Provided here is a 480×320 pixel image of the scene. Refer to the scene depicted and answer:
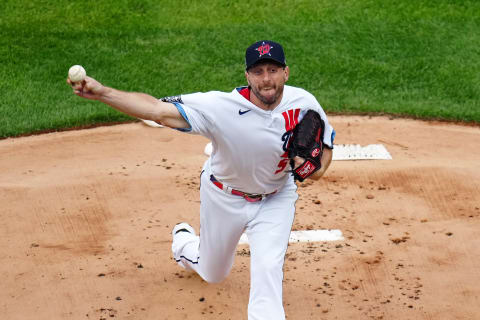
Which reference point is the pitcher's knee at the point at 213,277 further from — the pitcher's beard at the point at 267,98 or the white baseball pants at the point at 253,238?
the pitcher's beard at the point at 267,98

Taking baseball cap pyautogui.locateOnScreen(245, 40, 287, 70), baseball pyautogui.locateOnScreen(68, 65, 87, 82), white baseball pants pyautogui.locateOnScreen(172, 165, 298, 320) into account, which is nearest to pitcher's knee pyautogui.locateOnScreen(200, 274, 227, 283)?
white baseball pants pyautogui.locateOnScreen(172, 165, 298, 320)

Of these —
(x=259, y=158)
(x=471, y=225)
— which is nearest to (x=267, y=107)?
(x=259, y=158)

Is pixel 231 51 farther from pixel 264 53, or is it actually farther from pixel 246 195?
pixel 264 53

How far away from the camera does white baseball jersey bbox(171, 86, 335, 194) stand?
187 inches

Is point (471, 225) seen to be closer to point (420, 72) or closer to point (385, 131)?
point (385, 131)

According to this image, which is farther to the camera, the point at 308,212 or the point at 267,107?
the point at 308,212

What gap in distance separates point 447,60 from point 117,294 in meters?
6.86

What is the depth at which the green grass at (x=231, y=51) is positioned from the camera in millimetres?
9664

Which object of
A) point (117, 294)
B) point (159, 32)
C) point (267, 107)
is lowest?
point (117, 294)

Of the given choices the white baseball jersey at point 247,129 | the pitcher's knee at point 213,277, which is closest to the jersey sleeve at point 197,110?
the white baseball jersey at point 247,129

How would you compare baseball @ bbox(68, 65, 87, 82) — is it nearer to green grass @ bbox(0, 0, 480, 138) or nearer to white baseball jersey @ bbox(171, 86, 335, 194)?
white baseball jersey @ bbox(171, 86, 335, 194)

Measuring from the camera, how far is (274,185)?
201 inches

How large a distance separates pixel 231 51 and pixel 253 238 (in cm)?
622

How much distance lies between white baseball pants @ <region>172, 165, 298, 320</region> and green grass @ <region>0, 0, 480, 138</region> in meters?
4.20
